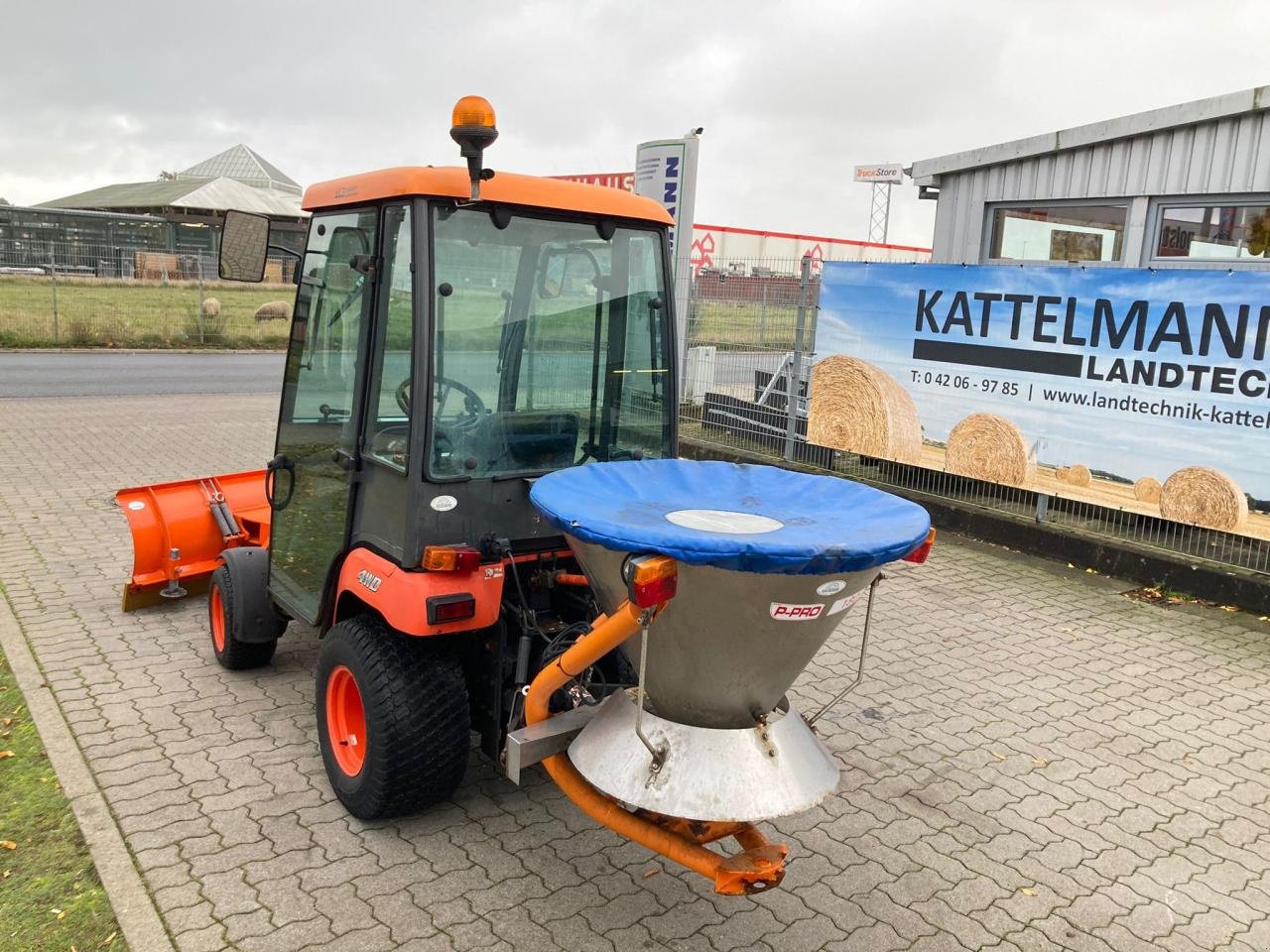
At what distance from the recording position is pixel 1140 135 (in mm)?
9344

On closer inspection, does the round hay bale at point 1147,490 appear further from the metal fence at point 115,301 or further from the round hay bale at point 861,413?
the metal fence at point 115,301

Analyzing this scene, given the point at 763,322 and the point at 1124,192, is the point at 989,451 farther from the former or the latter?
the point at 1124,192

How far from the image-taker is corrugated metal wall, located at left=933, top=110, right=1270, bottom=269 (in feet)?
28.2

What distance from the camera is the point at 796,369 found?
32.4 ft

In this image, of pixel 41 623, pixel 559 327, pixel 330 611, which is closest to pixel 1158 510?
pixel 559 327

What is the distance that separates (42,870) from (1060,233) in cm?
1028

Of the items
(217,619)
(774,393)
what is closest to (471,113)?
(217,619)

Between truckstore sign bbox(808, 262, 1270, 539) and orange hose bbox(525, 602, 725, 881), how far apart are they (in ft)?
17.6

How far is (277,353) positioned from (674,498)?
68.6 ft

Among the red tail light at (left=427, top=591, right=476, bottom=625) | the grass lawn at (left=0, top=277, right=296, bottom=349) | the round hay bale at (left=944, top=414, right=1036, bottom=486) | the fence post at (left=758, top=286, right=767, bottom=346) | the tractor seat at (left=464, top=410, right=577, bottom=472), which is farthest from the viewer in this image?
the grass lawn at (left=0, top=277, right=296, bottom=349)

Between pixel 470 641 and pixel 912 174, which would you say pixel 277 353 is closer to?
pixel 912 174

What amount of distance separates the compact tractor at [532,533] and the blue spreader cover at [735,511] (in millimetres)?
11

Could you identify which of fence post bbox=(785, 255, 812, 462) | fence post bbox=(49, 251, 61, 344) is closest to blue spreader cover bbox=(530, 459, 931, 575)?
fence post bbox=(785, 255, 812, 462)

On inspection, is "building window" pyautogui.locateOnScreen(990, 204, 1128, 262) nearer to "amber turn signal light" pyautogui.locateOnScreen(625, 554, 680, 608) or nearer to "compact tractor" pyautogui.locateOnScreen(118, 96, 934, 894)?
"compact tractor" pyautogui.locateOnScreen(118, 96, 934, 894)
